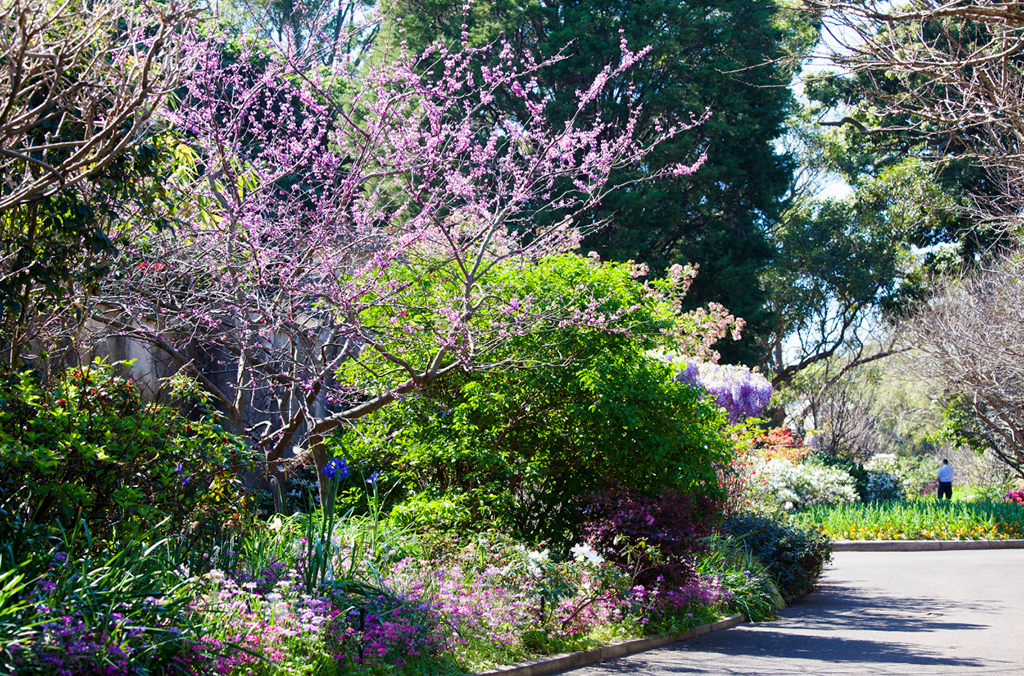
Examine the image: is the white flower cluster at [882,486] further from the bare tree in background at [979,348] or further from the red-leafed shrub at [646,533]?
the red-leafed shrub at [646,533]

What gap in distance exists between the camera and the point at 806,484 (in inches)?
873

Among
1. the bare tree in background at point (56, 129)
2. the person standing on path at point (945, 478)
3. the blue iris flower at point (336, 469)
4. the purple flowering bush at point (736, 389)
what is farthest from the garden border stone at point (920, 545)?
the bare tree in background at point (56, 129)

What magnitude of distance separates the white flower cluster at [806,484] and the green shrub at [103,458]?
1502cm

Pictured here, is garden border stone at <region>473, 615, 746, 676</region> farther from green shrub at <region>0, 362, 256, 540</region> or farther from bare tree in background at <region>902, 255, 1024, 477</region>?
bare tree in background at <region>902, 255, 1024, 477</region>

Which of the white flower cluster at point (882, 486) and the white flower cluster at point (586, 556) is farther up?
the white flower cluster at point (586, 556)

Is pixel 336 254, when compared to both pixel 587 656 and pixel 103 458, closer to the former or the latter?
pixel 103 458

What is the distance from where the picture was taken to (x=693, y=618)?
994 centimetres

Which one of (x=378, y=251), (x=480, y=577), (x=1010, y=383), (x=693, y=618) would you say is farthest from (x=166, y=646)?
(x=1010, y=383)

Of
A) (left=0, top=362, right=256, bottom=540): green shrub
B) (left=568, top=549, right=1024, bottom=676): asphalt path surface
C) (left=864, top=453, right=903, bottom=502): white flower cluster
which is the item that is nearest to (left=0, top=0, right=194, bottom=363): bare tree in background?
(left=0, top=362, right=256, bottom=540): green shrub

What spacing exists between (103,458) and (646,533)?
548 cm

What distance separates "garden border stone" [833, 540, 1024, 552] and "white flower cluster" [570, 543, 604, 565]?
42.8 ft

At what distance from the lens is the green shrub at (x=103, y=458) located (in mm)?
5789

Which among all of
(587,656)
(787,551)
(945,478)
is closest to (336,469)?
(587,656)

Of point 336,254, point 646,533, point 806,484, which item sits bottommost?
point 806,484
